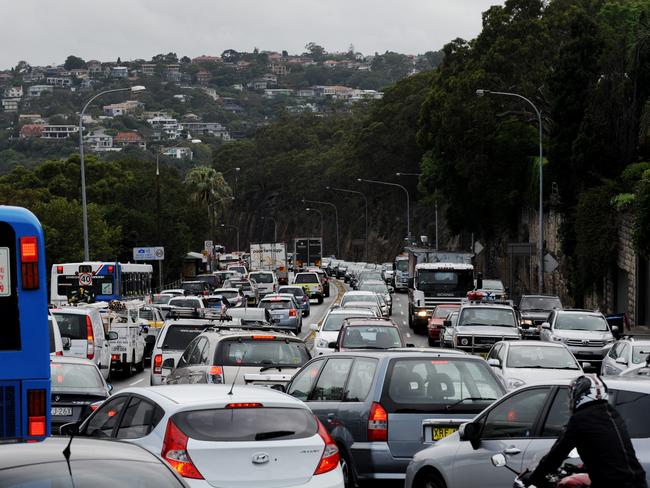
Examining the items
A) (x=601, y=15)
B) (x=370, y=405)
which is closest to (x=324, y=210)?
(x=601, y=15)

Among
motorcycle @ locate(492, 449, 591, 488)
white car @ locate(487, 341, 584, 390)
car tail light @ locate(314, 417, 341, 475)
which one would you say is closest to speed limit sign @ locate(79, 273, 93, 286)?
white car @ locate(487, 341, 584, 390)

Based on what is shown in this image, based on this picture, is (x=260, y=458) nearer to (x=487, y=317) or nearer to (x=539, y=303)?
(x=487, y=317)

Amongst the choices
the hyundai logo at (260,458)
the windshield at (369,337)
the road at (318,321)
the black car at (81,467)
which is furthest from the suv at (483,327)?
A: the black car at (81,467)

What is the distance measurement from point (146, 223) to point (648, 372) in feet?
243

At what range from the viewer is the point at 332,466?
10.1 m

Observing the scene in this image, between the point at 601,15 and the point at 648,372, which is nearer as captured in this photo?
the point at 648,372

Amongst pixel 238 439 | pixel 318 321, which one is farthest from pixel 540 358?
pixel 318 321

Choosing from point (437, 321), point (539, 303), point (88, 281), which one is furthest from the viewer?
point (539, 303)

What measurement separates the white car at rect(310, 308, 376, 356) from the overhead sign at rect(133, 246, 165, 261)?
117 feet

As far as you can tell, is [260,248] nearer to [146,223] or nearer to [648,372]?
[146,223]

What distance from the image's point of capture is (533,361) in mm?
22516

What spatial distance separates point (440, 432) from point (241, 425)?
3364 millimetres

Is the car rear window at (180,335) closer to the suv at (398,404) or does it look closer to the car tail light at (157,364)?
the car tail light at (157,364)

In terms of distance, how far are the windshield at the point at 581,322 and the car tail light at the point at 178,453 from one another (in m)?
24.1
